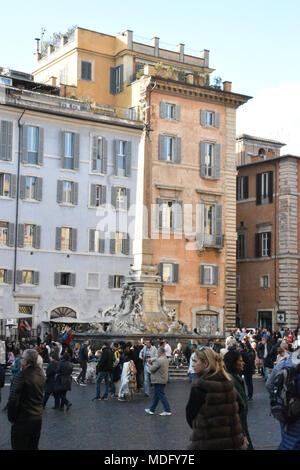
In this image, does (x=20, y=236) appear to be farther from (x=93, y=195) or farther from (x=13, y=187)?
(x=93, y=195)

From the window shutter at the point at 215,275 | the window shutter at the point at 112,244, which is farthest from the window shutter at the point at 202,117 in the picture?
the window shutter at the point at 112,244


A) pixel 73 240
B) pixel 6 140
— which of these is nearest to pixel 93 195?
pixel 73 240

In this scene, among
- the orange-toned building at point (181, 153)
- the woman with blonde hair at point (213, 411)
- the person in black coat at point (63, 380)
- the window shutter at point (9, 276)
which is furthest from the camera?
the orange-toned building at point (181, 153)

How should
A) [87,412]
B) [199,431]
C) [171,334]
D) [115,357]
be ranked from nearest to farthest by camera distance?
[199,431]
[87,412]
[115,357]
[171,334]

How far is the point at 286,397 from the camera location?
769cm

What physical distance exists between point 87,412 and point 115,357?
543 centimetres

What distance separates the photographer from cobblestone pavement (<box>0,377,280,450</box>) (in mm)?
12477

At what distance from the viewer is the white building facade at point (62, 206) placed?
4125 centimetres

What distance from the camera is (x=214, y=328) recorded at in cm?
4681

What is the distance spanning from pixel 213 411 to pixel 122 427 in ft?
24.7

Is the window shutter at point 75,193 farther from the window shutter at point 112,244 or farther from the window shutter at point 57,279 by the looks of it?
the window shutter at point 57,279

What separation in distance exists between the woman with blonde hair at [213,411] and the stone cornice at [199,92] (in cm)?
3923

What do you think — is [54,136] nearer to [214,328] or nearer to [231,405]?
[214,328]
